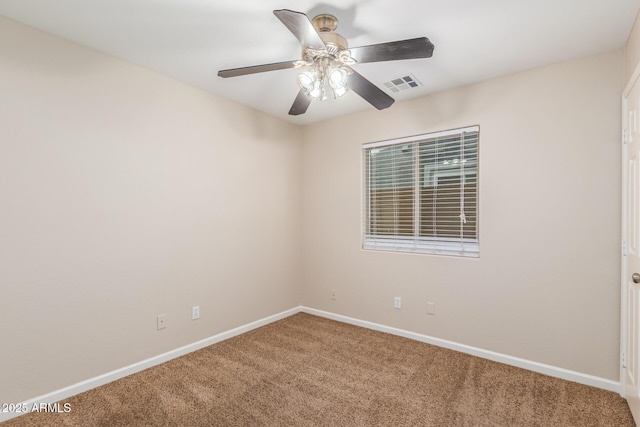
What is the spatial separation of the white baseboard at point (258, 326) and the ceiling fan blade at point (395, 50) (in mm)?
2530

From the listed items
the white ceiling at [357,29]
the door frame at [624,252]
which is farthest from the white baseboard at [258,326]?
the white ceiling at [357,29]

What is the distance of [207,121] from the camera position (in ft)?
10.1

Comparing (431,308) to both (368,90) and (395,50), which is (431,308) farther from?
(395,50)

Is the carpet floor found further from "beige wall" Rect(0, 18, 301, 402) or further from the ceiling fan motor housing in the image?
the ceiling fan motor housing

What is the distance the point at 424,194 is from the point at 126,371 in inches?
121

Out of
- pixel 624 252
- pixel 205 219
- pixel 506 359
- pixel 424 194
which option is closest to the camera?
pixel 624 252

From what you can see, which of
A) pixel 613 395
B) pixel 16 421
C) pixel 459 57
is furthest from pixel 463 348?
pixel 16 421

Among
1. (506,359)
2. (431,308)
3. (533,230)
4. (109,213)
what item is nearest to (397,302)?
(431,308)

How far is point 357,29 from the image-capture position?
6.70ft

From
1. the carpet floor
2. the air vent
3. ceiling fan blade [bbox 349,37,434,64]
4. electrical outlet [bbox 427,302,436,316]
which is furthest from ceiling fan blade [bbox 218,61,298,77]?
electrical outlet [bbox 427,302,436,316]

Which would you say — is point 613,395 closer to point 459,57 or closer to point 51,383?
A: point 459,57

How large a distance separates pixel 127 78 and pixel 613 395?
430cm

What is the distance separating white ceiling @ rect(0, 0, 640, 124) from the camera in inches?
72.0

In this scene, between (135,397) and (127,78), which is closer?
(135,397)
